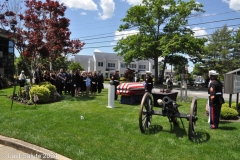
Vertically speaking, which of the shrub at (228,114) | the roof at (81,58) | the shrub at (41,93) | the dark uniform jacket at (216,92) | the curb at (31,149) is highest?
the roof at (81,58)

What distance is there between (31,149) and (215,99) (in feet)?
16.0

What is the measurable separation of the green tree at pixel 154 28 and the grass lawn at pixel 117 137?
88.5ft

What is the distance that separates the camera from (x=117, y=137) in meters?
6.29

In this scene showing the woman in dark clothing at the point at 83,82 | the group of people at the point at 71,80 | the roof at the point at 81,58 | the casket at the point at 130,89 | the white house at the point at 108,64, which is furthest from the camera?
the roof at the point at 81,58

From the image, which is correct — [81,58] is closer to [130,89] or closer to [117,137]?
[130,89]

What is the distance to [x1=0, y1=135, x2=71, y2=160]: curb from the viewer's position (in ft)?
17.1

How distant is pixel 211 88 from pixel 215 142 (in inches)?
62.9

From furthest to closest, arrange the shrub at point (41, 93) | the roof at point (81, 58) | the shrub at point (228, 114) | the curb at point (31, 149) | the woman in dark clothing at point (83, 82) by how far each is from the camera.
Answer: the roof at point (81, 58) → the woman in dark clothing at point (83, 82) → the shrub at point (41, 93) → the shrub at point (228, 114) → the curb at point (31, 149)

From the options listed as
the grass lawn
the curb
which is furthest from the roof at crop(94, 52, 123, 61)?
the curb

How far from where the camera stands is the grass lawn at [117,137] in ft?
17.3

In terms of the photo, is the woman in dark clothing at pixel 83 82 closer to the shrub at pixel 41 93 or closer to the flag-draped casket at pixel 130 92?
the shrub at pixel 41 93

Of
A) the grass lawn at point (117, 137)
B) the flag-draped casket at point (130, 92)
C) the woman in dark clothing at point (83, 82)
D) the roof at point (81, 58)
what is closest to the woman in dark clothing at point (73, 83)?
the woman in dark clothing at point (83, 82)

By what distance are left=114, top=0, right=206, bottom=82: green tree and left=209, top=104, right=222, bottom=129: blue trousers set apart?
88.5 feet

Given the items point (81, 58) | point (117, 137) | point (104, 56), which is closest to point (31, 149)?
point (117, 137)
